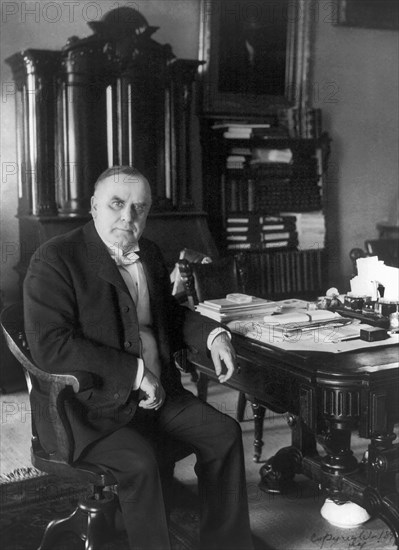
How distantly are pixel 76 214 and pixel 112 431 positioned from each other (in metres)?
2.70

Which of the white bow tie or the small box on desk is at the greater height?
the white bow tie

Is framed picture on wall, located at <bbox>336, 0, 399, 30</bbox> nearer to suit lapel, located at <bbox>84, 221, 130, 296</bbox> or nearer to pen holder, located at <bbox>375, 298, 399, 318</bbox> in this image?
pen holder, located at <bbox>375, 298, 399, 318</bbox>

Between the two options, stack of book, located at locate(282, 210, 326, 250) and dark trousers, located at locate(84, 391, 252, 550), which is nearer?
dark trousers, located at locate(84, 391, 252, 550)

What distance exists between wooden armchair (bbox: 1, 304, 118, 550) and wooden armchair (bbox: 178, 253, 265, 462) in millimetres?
1182

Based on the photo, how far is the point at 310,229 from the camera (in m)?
5.92

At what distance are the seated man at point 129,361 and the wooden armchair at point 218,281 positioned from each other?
905 millimetres

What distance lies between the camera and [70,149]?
473cm

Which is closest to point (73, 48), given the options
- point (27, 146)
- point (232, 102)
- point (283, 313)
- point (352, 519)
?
point (27, 146)

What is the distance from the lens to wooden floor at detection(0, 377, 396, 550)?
2.66m

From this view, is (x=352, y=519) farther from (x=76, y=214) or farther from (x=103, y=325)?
(x=76, y=214)

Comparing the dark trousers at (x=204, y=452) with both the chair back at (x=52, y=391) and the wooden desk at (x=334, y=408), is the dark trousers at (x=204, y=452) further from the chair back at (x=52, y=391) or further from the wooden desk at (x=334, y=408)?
the wooden desk at (x=334, y=408)

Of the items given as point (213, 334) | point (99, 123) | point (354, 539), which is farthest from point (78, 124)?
point (354, 539)

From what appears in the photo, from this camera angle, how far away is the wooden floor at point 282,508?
8.73ft

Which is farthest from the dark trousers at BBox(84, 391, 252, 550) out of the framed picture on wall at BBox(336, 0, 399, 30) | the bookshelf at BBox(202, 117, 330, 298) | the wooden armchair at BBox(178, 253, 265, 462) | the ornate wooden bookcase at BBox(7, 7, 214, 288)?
the framed picture on wall at BBox(336, 0, 399, 30)
